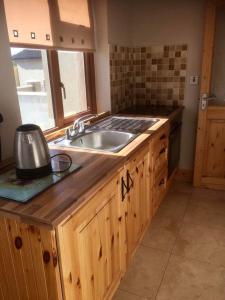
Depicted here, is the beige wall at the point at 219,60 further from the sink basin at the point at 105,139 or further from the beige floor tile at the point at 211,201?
the sink basin at the point at 105,139

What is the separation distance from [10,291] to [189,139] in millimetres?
2527

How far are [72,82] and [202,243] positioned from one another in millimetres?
1832

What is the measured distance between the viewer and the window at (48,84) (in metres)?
1.93

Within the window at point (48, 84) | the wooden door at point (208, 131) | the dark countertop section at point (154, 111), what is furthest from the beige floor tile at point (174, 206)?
the window at point (48, 84)

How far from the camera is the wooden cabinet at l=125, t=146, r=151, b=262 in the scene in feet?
5.67

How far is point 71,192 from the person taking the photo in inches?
44.8

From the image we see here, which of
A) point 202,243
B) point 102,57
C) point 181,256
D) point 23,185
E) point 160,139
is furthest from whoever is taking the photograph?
point 102,57

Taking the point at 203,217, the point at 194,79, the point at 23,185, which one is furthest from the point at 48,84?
the point at 203,217

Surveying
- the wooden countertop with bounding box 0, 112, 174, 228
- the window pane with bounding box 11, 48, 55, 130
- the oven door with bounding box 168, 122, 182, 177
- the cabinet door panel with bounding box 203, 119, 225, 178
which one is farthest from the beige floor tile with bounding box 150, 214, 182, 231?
the window pane with bounding box 11, 48, 55, 130

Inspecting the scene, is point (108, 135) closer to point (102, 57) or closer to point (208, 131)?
point (102, 57)

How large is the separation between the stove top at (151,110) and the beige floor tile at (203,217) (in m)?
1.00

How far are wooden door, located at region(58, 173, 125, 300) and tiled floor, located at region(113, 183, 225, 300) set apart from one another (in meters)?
0.27

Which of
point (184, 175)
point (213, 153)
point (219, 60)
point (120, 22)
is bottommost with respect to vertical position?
point (184, 175)

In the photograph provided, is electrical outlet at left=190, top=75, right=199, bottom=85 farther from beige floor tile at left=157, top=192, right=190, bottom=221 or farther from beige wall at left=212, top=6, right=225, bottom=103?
beige floor tile at left=157, top=192, right=190, bottom=221
